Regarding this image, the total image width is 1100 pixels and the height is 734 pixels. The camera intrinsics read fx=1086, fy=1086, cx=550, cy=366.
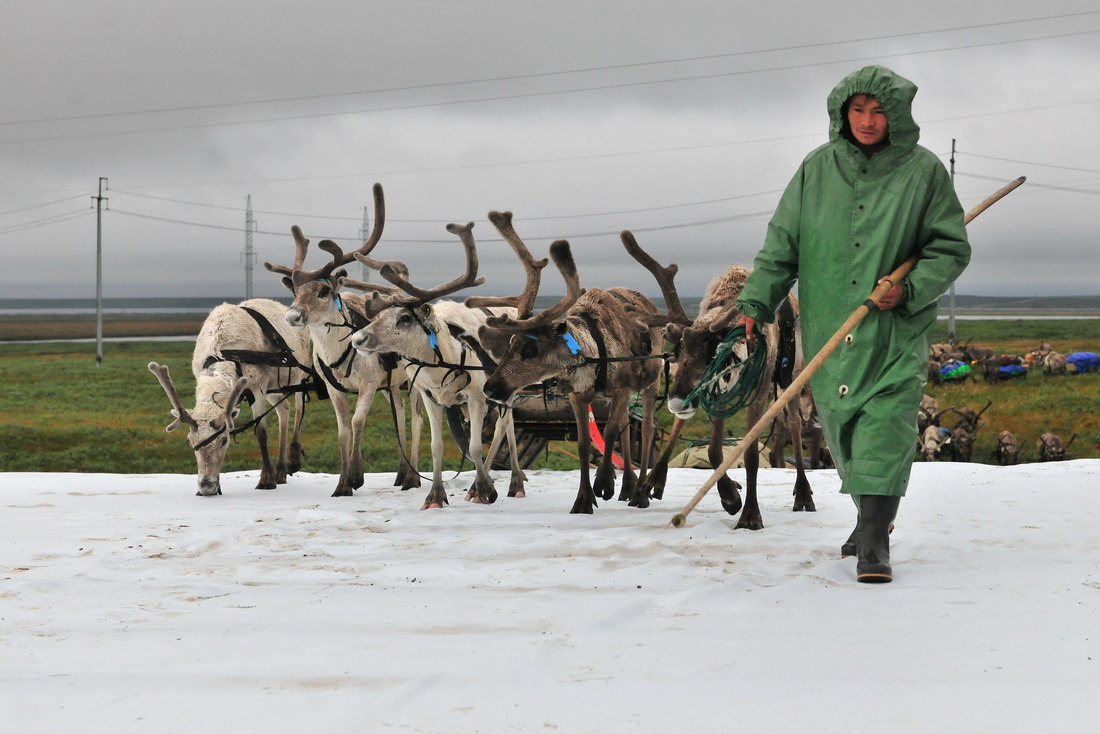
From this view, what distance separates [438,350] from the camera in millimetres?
9805

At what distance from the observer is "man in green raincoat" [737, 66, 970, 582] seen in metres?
5.98

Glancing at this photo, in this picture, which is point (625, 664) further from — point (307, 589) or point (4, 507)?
point (4, 507)

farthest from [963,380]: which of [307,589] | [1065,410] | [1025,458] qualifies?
[307,589]

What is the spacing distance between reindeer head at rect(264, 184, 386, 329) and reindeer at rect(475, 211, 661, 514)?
134cm

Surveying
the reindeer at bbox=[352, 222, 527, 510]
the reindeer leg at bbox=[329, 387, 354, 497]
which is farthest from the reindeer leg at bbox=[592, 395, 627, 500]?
the reindeer leg at bbox=[329, 387, 354, 497]

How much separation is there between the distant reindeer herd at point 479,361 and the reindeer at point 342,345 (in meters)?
0.02

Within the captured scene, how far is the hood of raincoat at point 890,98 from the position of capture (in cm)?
600

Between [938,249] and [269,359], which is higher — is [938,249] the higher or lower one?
the higher one

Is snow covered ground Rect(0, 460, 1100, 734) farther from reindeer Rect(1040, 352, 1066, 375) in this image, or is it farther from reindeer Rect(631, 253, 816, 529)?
reindeer Rect(1040, 352, 1066, 375)

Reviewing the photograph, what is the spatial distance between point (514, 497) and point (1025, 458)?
565 inches

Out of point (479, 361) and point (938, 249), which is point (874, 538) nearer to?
point (938, 249)

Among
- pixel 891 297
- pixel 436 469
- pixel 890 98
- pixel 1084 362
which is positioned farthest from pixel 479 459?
pixel 1084 362

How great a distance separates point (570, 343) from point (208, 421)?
388 cm

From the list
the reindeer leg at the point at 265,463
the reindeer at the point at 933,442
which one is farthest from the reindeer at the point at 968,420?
the reindeer leg at the point at 265,463
